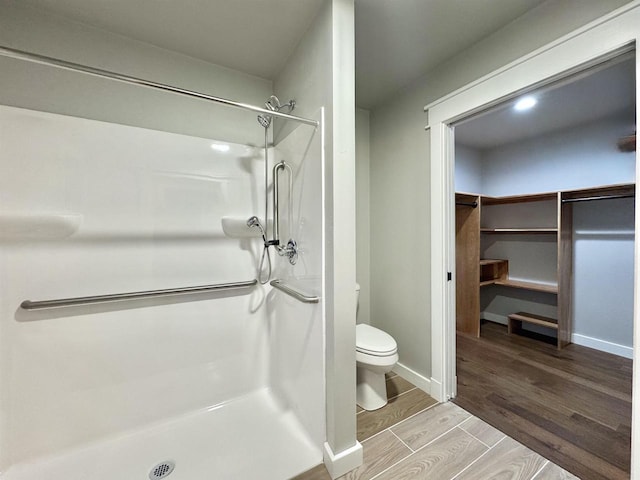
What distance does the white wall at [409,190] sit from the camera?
1579 mm

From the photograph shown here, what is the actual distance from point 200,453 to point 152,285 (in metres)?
1.01

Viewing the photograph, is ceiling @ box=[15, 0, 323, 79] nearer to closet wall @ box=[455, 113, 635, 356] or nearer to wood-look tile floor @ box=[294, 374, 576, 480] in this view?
wood-look tile floor @ box=[294, 374, 576, 480]

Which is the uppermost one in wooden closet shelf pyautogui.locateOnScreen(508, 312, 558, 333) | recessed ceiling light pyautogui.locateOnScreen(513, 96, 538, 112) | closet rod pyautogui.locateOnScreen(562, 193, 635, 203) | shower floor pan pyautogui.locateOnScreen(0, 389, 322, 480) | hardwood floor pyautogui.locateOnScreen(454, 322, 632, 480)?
recessed ceiling light pyautogui.locateOnScreen(513, 96, 538, 112)

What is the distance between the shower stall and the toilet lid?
46 centimetres

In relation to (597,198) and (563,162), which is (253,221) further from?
(563,162)

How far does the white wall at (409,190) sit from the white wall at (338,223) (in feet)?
2.98

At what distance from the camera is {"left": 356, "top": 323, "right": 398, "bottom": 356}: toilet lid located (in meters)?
1.72

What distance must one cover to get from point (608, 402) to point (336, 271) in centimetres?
234

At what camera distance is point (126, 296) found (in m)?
1.50

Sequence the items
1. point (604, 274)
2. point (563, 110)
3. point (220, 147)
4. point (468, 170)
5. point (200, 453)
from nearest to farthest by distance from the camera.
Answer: point (200, 453) < point (220, 147) < point (563, 110) < point (604, 274) < point (468, 170)

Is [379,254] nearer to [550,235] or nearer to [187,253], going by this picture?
[187,253]

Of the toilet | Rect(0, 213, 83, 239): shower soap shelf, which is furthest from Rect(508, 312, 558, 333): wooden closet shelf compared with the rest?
Rect(0, 213, 83, 239): shower soap shelf

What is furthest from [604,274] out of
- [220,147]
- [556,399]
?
[220,147]

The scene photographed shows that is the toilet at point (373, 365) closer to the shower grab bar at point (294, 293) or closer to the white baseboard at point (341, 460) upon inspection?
the white baseboard at point (341, 460)
